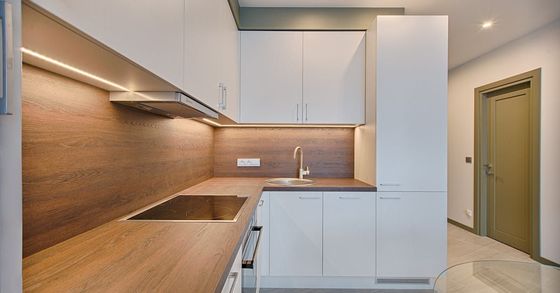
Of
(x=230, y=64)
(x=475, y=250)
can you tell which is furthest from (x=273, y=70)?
(x=475, y=250)

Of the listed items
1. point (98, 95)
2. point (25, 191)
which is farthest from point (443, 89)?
point (25, 191)

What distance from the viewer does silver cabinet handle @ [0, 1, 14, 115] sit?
14.7 inches

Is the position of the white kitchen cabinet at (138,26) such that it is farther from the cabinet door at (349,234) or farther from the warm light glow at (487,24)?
the warm light glow at (487,24)

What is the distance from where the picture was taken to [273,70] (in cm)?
247

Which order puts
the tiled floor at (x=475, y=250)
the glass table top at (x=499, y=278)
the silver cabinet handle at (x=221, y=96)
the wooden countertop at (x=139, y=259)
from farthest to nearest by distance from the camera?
the tiled floor at (x=475, y=250)
the silver cabinet handle at (x=221, y=96)
the glass table top at (x=499, y=278)
the wooden countertop at (x=139, y=259)

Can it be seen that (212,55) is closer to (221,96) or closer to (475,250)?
(221,96)

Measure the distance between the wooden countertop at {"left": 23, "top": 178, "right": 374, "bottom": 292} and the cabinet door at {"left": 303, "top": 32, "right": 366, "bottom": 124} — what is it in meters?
1.60

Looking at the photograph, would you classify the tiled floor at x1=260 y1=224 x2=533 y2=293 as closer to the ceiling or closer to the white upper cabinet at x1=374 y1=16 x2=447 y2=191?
the white upper cabinet at x1=374 y1=16 x2=447 y2=191

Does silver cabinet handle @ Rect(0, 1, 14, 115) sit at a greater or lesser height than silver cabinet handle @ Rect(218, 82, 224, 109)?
lesser

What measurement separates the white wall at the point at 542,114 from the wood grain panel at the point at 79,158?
3.78 metres

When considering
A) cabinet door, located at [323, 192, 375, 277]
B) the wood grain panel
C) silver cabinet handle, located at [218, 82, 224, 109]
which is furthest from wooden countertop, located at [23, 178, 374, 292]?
cabinet door, located at [323, 192, 375, 277]

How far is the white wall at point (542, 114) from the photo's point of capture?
8.88ft

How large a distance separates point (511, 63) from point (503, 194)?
1.68 metres

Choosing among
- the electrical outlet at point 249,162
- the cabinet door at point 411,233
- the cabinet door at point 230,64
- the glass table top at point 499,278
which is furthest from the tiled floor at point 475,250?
the cabinet door at point 230,64
